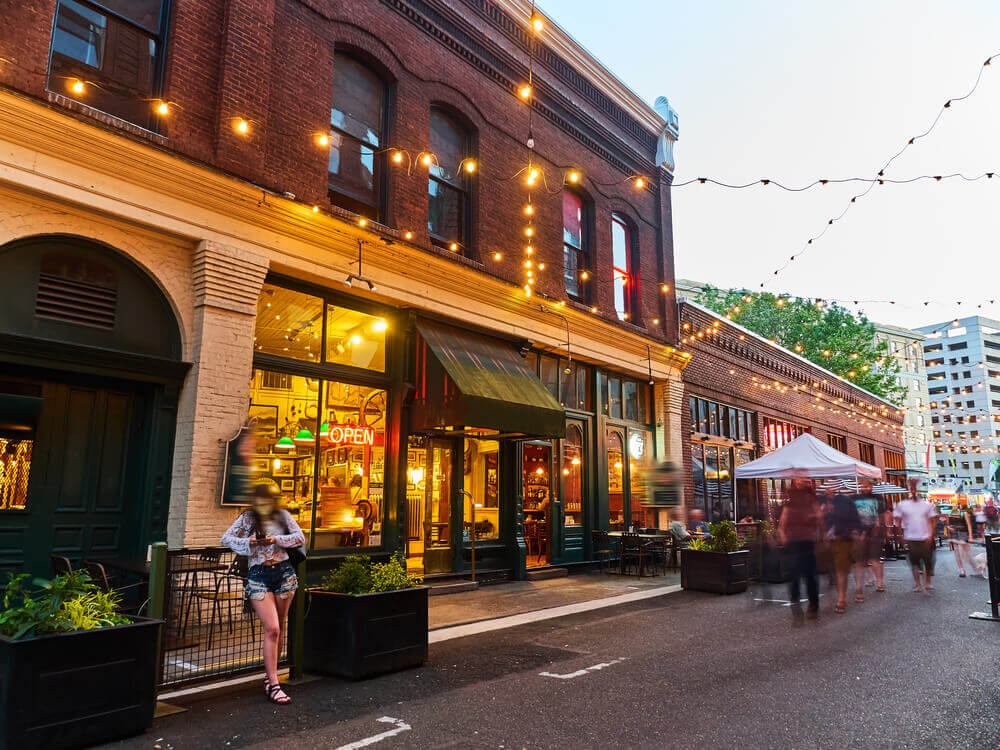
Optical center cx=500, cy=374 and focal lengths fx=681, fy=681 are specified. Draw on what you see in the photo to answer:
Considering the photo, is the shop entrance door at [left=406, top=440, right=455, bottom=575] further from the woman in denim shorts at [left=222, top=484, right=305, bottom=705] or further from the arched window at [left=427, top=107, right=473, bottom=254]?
the woman in denim shorts at [left=222, top=484, right=305, bottom=705]

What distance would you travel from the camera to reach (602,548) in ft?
48.1

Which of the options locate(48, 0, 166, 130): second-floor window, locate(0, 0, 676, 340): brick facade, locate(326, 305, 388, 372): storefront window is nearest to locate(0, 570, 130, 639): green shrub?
locate(0, 0, 676, 340): brick facade

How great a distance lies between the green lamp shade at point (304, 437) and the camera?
9.87 metres

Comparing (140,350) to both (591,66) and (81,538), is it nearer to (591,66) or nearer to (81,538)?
(81,538)

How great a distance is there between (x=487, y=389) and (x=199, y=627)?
18.9 ft

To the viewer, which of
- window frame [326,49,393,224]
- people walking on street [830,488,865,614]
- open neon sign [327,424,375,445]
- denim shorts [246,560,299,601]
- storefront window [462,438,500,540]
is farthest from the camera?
storefront window [462,438,500,540]

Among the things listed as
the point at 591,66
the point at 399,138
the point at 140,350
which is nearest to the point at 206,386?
the point at 140,350

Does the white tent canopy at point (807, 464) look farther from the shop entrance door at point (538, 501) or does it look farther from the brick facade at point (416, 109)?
the shop entrance door at point (538, 501)

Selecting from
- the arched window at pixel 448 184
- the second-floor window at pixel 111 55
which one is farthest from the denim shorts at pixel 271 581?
the arched window at pixel 448 184

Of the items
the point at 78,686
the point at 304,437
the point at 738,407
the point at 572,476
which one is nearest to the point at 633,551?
the point at 572,476

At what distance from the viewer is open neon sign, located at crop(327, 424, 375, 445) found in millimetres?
10343

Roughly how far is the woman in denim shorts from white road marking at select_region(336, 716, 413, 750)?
1.18 metres

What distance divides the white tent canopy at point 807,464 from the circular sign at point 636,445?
7.50ft

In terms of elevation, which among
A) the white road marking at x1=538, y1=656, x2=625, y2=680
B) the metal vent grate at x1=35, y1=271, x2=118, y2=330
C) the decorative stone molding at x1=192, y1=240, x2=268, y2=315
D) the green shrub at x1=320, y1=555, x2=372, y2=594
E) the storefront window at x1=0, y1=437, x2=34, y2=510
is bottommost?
the white road marking at x1=538, y1=656, x2=625, y2=680
